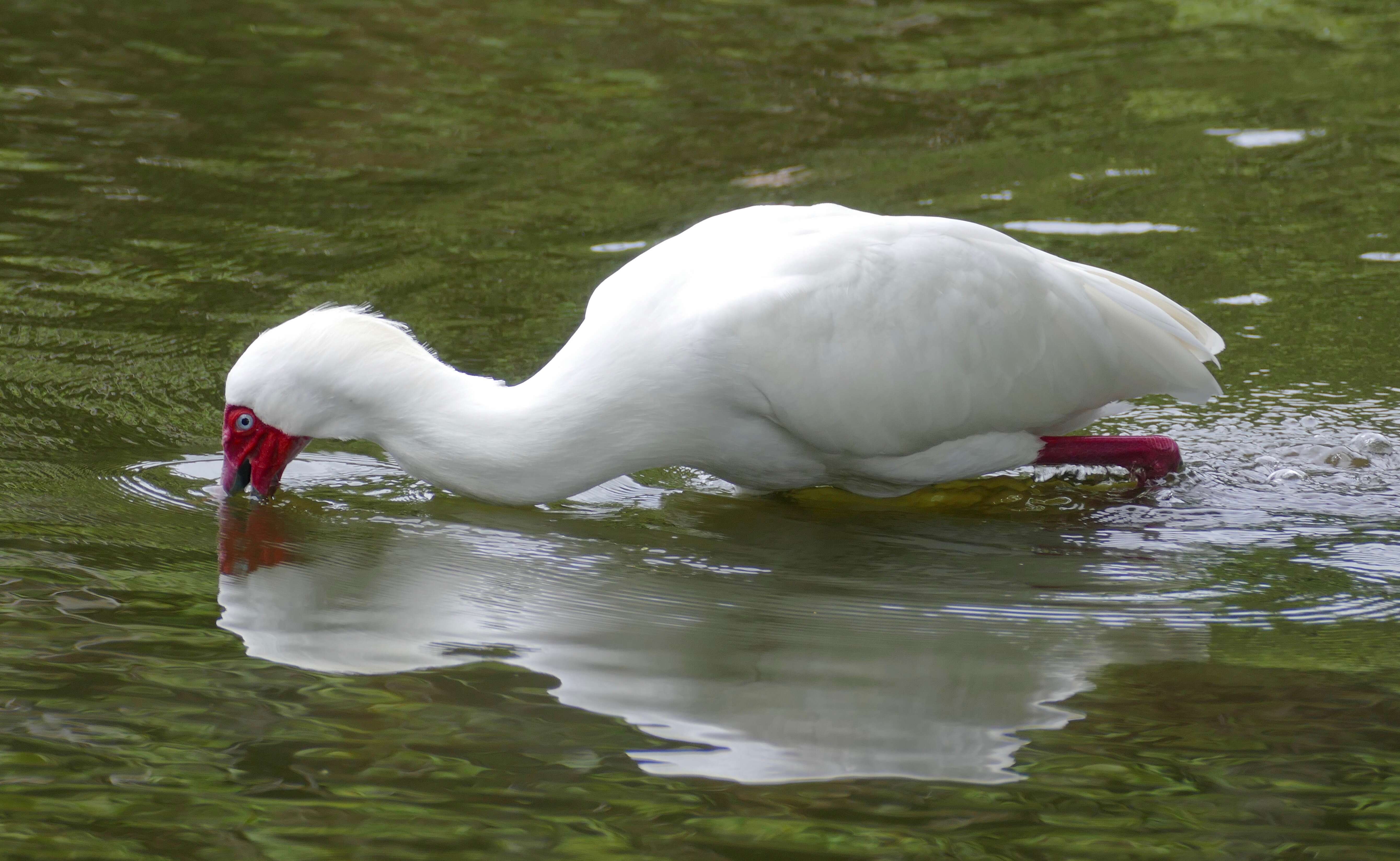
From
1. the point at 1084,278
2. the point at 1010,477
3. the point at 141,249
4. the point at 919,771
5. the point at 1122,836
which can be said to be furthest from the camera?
the point at 141,249

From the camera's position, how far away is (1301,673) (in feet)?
14.1

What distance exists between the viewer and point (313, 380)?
513cm

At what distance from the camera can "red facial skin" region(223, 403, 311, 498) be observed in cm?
529

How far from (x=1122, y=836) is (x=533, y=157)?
794 centimetres

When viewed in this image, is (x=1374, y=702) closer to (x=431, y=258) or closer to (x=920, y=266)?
(x=920, y=266)

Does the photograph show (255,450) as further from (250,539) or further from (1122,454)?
(1122,454)

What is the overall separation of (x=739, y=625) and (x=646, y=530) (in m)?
1.09

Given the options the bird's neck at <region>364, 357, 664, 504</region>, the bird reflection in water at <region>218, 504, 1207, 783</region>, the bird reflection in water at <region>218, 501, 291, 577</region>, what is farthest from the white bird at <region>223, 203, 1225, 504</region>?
the bird reflection in water at <region>218, 504, 1207, 783</region>

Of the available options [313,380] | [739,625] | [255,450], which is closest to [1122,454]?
[739,625]

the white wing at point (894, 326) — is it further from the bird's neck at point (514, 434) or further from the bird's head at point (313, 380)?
the bird's head at point (313, 380)

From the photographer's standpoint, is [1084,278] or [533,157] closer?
[1084,278]

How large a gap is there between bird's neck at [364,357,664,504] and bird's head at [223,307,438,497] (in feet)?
0.26

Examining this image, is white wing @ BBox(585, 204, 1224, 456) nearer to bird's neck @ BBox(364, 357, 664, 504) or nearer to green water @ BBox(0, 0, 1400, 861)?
bird's neck @ BBox(364, 357, 664, 504)

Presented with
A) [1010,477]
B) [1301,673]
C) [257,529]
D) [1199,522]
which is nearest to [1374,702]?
[1301,673]
